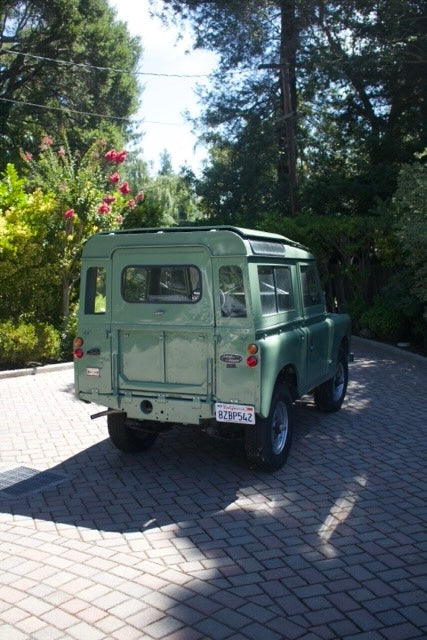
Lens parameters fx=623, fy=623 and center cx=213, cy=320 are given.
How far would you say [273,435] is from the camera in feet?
19.9

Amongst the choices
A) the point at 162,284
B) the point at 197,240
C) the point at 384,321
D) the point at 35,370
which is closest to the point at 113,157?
the point at 35,370

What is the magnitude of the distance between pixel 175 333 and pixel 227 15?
19.8 metres

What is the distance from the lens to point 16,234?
1155 cm

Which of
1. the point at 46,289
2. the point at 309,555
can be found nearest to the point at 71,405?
the point at 46,289

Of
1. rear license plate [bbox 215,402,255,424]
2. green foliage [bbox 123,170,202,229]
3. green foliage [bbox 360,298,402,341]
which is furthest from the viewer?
green foliage [bbox 123,170,202,229]

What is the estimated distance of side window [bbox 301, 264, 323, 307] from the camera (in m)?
7.43

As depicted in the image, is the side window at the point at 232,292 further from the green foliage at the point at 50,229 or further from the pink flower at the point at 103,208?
the pink flower at the point at 103,208

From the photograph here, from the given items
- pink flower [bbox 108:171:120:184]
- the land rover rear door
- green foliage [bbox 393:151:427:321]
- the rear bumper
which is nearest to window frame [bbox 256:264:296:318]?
the land rover rear door

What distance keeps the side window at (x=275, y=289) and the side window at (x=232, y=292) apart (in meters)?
0.27

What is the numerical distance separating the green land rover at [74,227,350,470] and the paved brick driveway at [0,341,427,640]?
0.60 meters

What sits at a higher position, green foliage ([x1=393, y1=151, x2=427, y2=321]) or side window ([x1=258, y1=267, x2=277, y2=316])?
green foliage ([x1=393, y1=151, x2=427, y2=321])

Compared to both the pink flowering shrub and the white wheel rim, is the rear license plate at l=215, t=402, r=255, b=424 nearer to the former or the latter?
the white wheel rim

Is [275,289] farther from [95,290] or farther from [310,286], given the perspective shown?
[95,290]

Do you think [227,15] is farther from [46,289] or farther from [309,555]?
[309,555]
